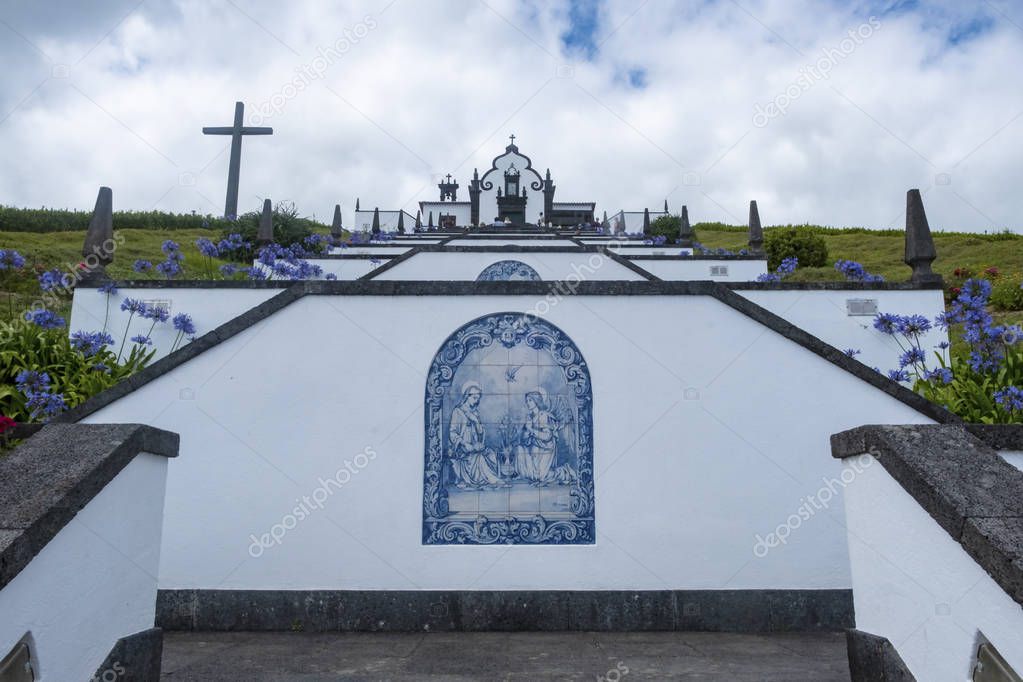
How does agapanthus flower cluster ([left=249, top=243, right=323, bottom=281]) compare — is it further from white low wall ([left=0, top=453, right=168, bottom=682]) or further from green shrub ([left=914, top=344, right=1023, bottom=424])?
green shrub ([left=914, top=344, right=1023, bottom=424])

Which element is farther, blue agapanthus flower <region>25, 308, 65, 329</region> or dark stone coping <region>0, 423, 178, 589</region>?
blue agapanthus flower <region>25, 308, 65, 329</region>

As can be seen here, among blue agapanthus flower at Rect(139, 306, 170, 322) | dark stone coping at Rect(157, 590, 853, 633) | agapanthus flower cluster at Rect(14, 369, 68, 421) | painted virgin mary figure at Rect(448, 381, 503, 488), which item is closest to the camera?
dark stone coping at Rect(157, 590, 853, 633)

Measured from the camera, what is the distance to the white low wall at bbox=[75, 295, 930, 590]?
19.6 ft

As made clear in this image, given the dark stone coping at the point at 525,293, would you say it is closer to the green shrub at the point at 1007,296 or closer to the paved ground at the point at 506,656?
the paved ground at the point at 506,656

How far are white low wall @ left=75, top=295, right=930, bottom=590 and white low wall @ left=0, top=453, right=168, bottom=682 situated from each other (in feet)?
8.03

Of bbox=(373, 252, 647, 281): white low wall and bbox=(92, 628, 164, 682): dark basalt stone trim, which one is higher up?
bbox=(373, 252, 647, 281): white low wall

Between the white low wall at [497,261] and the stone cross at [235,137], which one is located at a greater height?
the stone cross at [235,137]

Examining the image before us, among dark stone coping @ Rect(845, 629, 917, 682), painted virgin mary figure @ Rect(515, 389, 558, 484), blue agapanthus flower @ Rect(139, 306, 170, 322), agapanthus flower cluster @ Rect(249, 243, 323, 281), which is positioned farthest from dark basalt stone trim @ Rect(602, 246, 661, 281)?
dark stone coping @ Rect(845, 629, 917, 682)

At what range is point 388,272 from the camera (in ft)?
46.2

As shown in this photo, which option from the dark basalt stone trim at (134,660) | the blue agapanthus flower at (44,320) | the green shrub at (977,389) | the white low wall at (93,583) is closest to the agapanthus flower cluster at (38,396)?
the blue agapanthus flower at (44,320)

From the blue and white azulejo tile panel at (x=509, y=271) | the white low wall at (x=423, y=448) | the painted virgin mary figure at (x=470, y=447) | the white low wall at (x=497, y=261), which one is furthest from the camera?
the white low wall at (x=497, y=261)

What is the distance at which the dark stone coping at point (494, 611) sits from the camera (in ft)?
18.9

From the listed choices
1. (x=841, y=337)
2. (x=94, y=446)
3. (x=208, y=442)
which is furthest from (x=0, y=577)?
(x=841, y=337)

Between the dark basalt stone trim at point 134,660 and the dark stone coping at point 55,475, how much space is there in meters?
0.70
